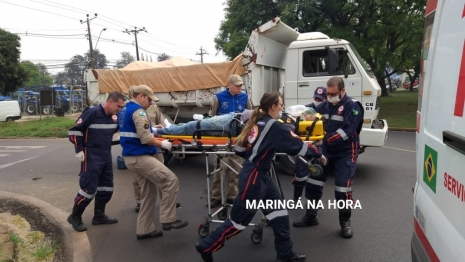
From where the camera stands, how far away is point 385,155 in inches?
335

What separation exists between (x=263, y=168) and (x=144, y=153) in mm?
1543

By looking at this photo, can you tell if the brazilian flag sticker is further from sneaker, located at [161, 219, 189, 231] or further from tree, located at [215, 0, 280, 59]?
tree, located at [215, 0, 280, 59]

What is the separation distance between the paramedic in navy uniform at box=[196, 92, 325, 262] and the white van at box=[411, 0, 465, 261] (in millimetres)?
1214

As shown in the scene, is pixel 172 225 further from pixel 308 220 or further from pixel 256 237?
pixel 308 220

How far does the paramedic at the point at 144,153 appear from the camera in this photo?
4.10 metres

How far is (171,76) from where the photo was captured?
7688mm

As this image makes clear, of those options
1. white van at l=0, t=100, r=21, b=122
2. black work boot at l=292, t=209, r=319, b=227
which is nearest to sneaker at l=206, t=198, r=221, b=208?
black work boot at l=292, t=209, r=319, b=227

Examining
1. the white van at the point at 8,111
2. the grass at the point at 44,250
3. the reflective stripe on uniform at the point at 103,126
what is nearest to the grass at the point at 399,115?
the reflective stripe on uniform at the point at 103,126

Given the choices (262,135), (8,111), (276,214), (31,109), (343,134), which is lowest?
(31,109)

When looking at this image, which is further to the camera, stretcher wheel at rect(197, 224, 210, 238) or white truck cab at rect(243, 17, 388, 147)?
white truck cab at rect(243, 17, 388, 147)

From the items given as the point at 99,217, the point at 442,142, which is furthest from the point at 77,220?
the point at 442,142

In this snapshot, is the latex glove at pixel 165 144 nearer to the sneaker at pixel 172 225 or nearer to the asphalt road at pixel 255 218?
the sneaker at pixel 172 225

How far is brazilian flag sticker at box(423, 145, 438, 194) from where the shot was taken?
6.50ft

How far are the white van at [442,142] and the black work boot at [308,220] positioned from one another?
2.24 meters
